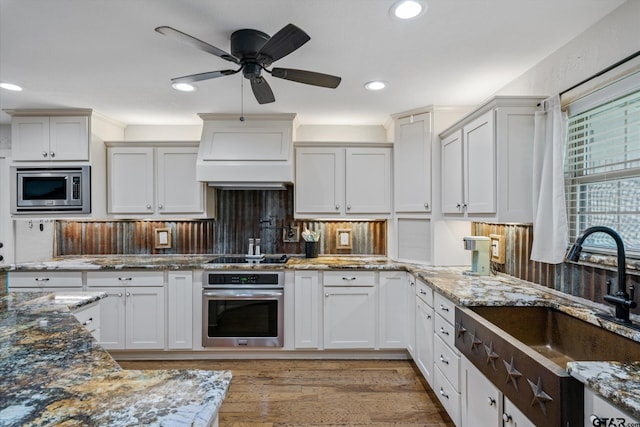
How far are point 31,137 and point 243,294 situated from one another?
8.53 feet

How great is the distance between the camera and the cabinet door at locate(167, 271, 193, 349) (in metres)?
2.96

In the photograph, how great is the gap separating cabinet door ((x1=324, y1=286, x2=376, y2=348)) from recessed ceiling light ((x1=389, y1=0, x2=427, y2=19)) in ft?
7.17

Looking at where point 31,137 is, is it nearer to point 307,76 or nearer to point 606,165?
point 307,76

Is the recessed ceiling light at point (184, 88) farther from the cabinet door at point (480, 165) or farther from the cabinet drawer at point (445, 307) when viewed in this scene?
the cabinet drawer at point (445, 307)

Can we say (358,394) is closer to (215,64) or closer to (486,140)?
(486,140)

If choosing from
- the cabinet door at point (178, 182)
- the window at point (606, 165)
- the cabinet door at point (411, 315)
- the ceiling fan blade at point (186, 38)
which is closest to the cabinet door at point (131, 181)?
the cabinet door at point (178, 182)

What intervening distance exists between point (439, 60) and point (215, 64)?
1550mm

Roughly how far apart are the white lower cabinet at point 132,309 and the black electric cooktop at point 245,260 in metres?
0.56

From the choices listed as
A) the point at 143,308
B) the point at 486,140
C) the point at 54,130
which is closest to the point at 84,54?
the point at 54,130

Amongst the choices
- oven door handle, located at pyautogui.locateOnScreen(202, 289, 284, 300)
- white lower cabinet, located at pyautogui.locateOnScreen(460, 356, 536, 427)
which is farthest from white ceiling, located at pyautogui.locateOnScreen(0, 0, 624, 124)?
white lower cabinet, located at pyautogui.locateOnScreen(460, 356, 536, 427)

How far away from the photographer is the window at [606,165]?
154 centimetres

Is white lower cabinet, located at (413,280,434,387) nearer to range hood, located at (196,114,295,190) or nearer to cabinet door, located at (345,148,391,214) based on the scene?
cabinet door, located at (345,148,391,214)

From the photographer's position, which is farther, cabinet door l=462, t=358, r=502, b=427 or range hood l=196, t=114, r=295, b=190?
range hood l=196, t=114, r=295, b=190

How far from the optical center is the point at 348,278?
9.73 feet
